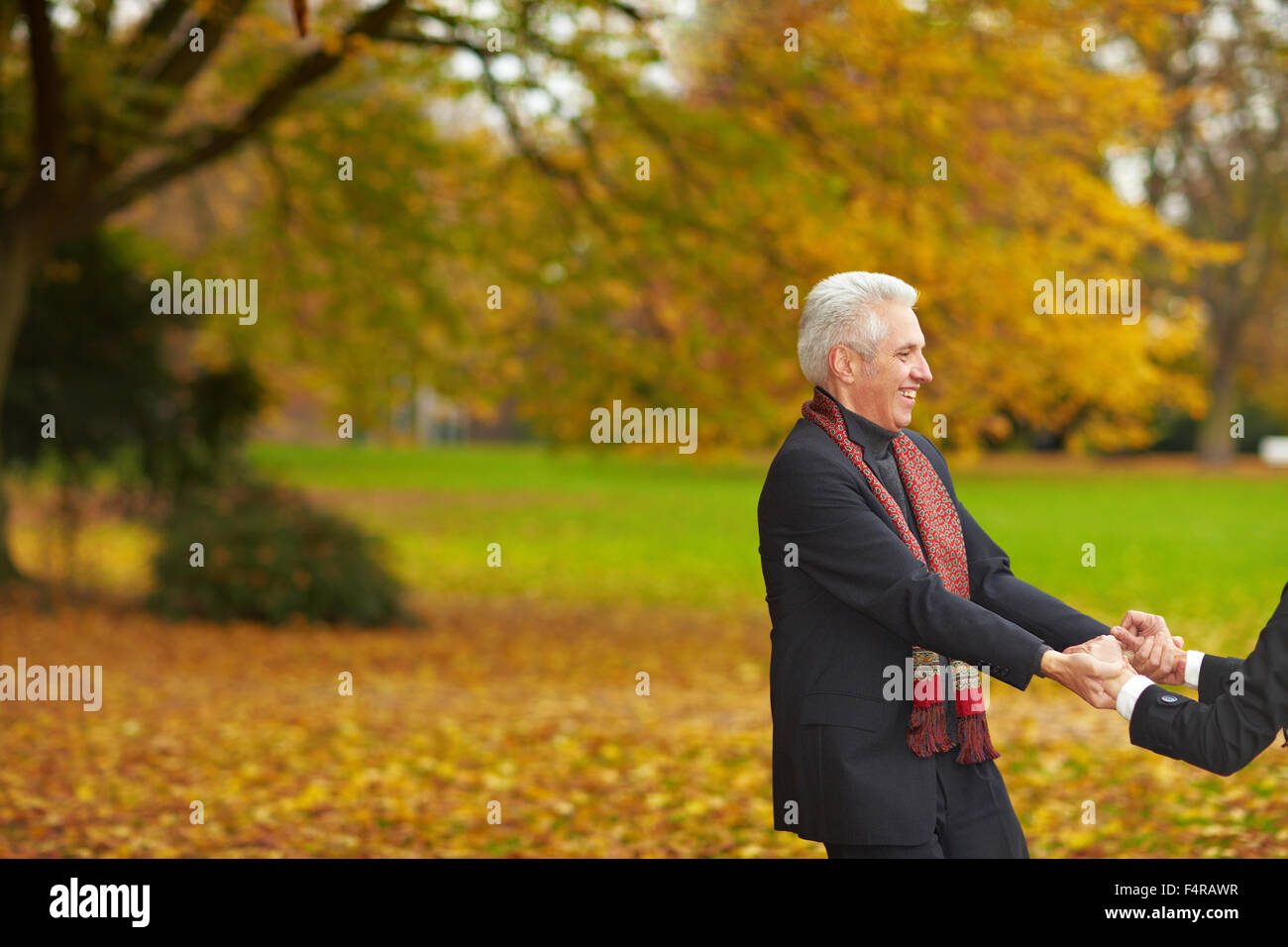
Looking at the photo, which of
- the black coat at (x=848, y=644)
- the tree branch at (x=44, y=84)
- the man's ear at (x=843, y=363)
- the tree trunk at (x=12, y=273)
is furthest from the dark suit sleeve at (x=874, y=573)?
the tree trunk at (x=12, y=273)

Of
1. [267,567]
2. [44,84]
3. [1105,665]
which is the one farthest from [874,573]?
[267,567]

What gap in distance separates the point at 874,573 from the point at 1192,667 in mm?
890

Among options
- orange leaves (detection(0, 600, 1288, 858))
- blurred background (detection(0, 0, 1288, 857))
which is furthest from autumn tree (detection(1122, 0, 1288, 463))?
orange leaves (detection(0, 600, 1288, 858))

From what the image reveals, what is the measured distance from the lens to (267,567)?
1333 centimetres

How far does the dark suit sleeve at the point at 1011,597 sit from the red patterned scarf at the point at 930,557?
63 mm

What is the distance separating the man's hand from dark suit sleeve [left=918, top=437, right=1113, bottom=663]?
0.17 metres

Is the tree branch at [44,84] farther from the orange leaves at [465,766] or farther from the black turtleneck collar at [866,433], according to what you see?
the black turtleneck collar at [866,433]

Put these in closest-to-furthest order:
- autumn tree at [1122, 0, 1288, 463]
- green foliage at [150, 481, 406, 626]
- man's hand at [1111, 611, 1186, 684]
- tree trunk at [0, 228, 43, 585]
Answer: man's hand at [1111, 611, 1186, 684], tree trunk at [0, 228, 43, 585], green foliage at [150, 481, 406, 626], autumn tree at [1122, 0, 1288, 463]

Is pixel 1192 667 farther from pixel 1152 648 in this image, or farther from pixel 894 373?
pixel 894 373

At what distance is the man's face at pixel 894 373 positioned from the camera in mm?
2846

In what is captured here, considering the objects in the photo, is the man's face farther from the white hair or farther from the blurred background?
the blurred background

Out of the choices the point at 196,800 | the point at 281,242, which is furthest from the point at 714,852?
the point at 281,242

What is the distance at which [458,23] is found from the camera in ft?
32.0

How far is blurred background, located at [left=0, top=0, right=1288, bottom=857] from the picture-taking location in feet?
23.8
